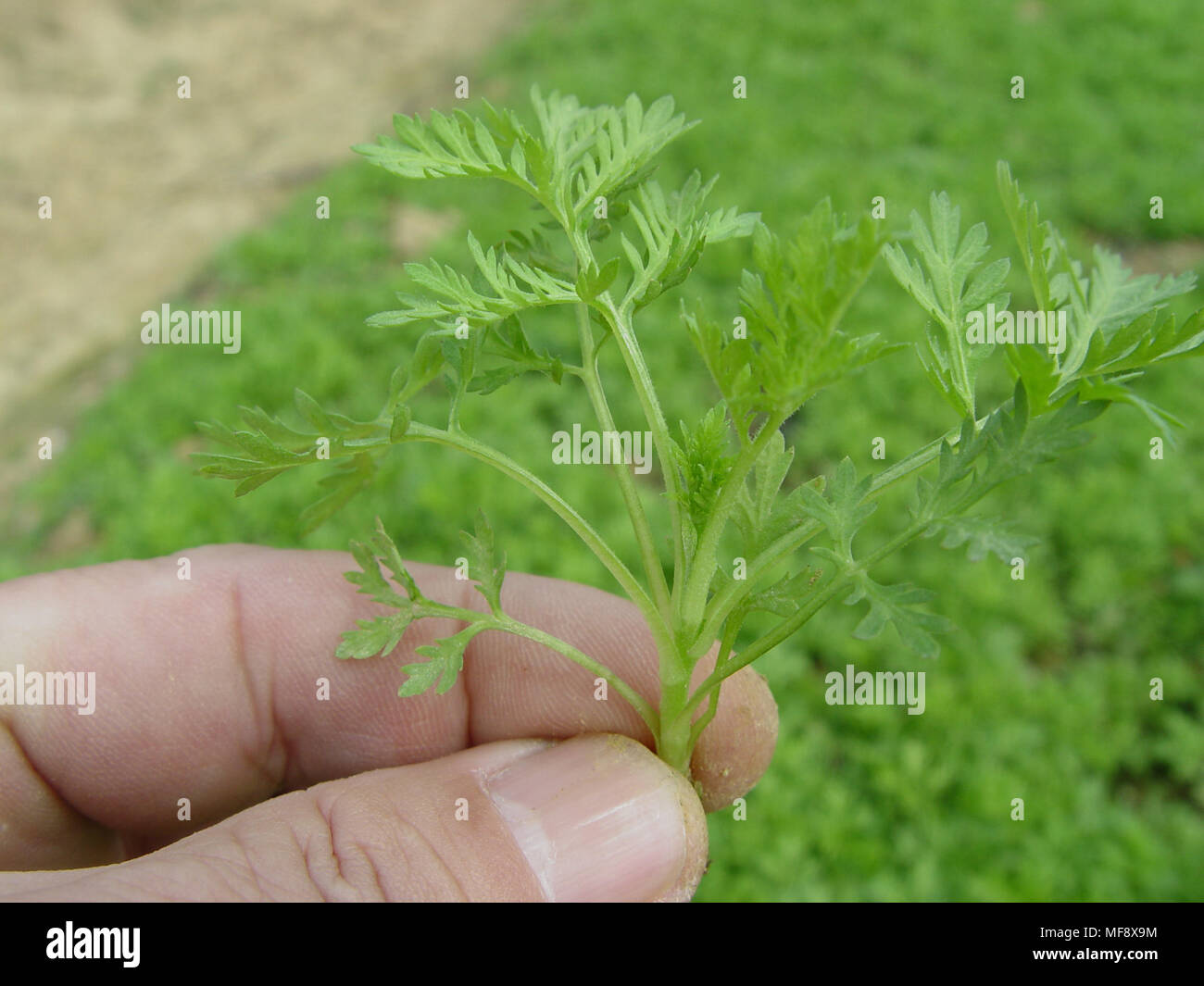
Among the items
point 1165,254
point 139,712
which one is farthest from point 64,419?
point 1165,254

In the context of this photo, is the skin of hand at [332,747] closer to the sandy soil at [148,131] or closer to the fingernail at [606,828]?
the fingernail at [606,828]
